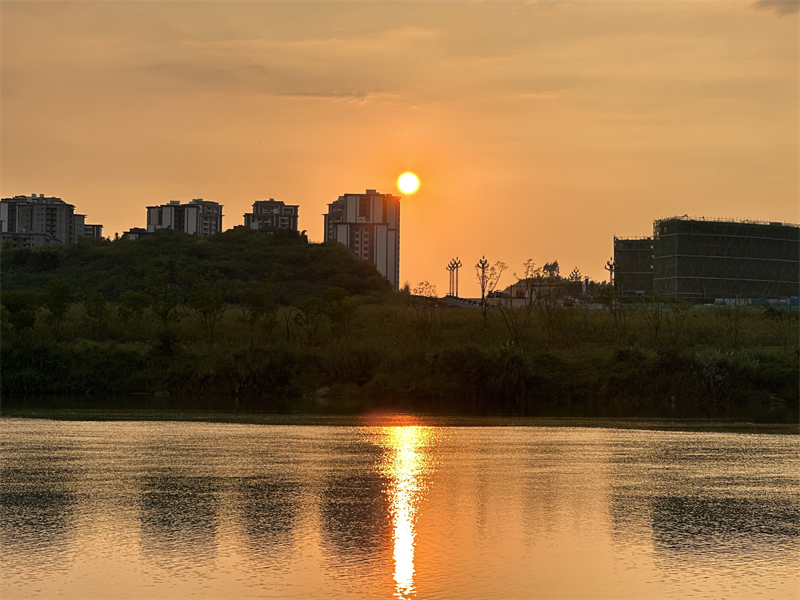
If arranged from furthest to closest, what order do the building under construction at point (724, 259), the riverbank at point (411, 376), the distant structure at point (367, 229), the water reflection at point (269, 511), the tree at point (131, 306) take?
the distant structure at point (367, 229) < the building under construction at point (724, 259) < the tree at point (131, 306) < the riverbank at point (411, 376) < the water reflection at point (269, 511)

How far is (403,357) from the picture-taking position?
45406 millimetres

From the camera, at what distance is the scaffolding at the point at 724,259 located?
383 feet

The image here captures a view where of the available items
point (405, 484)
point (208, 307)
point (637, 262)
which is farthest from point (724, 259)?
point (405, 484)

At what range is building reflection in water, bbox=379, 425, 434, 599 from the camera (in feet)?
38.5

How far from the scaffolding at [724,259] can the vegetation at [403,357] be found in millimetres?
57604

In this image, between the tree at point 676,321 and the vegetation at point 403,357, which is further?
the tree at point 676,321

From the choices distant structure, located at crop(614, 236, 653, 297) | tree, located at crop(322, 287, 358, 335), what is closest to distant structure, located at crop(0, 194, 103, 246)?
distant structure, located at crop(614, 236, 653, 297)

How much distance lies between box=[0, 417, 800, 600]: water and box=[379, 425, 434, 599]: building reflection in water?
5 centimetres

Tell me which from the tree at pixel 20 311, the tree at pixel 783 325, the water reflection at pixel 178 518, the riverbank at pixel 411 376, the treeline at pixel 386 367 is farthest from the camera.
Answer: the tree at pixel 783 325

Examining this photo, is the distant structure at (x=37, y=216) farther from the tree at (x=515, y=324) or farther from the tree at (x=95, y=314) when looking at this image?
the tree at (x=515, y=324)

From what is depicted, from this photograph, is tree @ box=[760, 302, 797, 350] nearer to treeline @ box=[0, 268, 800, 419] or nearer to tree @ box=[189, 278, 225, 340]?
treeline @ box=[0, 268, 800, 419]

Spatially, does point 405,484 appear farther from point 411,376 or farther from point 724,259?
point 724,259

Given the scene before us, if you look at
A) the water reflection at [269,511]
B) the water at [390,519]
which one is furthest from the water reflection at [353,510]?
the water reflection at [269,511]

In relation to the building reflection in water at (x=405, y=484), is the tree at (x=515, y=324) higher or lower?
higher
